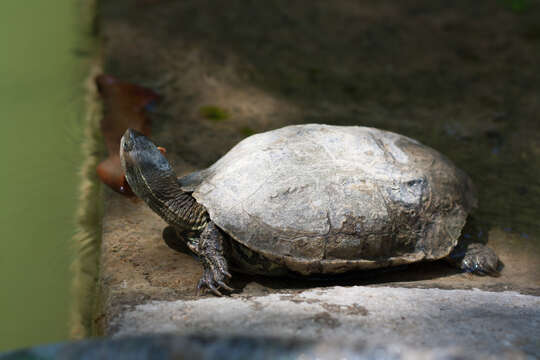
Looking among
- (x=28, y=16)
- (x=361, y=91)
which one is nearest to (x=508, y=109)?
(x=361, y=91)

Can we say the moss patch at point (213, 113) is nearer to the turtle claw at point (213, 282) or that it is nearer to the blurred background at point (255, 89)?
the blurred background at point (255, 89)

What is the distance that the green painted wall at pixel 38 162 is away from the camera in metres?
3.43

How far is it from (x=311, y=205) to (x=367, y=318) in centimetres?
73

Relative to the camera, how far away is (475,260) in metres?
3.52

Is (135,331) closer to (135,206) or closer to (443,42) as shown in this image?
(135,206)

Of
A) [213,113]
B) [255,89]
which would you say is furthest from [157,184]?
[255,89]

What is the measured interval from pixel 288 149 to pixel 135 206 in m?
1.26

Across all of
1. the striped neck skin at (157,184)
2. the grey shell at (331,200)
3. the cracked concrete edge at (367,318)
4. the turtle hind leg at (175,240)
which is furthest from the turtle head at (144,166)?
the cracked concrete edge at (367,318)

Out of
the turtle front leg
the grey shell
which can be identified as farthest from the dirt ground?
the grey shell

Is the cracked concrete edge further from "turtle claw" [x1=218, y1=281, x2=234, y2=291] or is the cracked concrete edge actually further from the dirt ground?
the dirt ground

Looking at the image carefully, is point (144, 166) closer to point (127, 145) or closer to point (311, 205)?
point (127, 145)

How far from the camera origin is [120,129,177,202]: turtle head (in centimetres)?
338

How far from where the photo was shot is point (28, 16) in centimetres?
712

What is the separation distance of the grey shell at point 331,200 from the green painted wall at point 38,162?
1.11m
